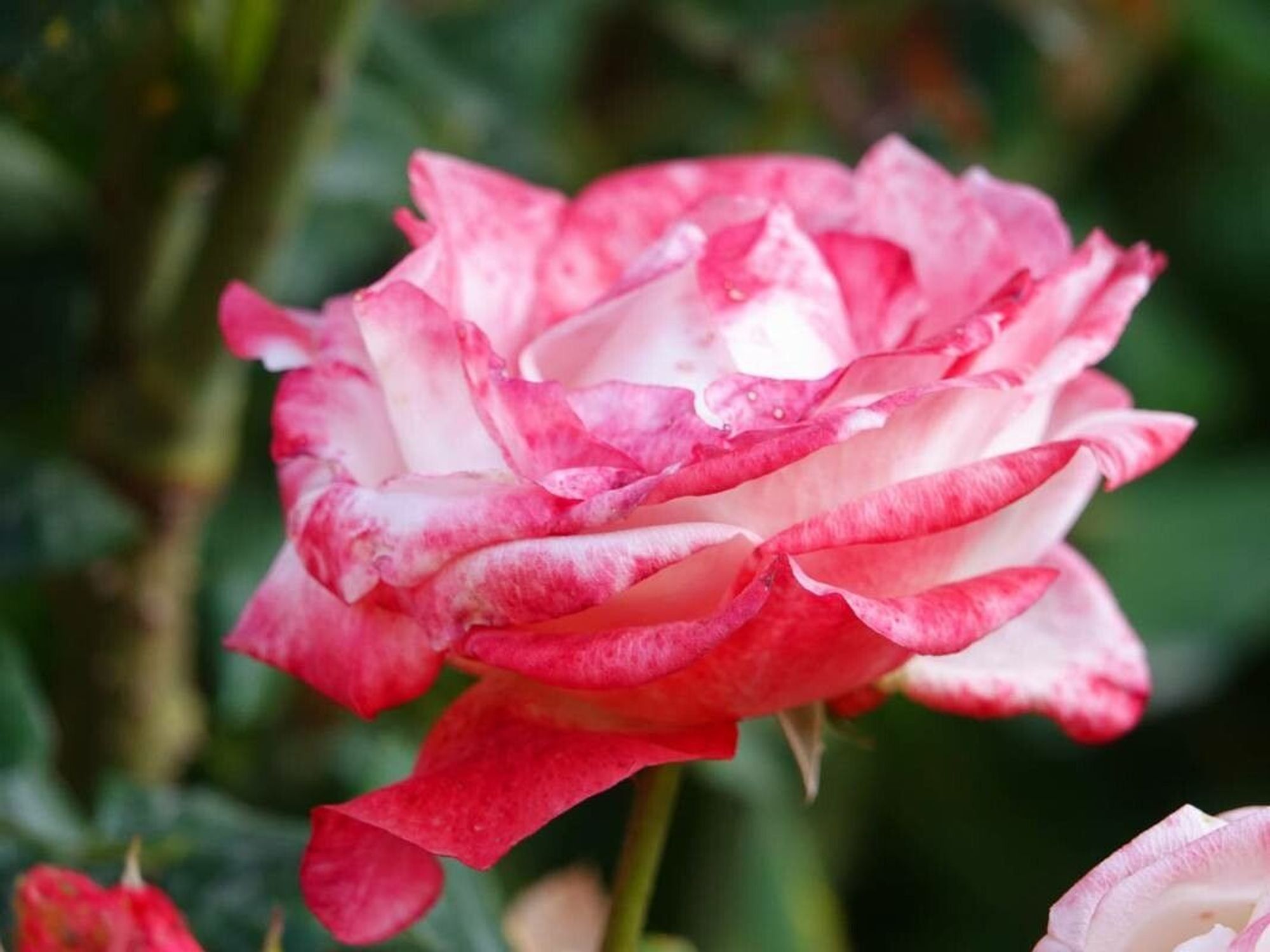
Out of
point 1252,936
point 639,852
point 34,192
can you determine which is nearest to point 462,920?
point 639,852

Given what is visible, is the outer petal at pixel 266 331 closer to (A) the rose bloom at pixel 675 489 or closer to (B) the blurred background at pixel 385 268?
(A) the rose bloom at pixel 675 489

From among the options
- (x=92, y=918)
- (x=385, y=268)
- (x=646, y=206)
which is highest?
(x=646, y=206)

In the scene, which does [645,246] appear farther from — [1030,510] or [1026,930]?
[1026,930]

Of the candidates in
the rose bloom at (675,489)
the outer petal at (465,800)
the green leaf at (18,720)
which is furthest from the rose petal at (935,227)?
the green leaf at (18,720)

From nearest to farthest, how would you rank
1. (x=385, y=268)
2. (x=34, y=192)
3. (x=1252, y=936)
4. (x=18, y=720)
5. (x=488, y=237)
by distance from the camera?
(x=1252, y=936)
(x=488, y=237)
(x=18, y=720)
(x=34, y=192)
(x=385, y=268)

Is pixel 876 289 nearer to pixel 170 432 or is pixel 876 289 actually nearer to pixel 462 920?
pixel 462 920
